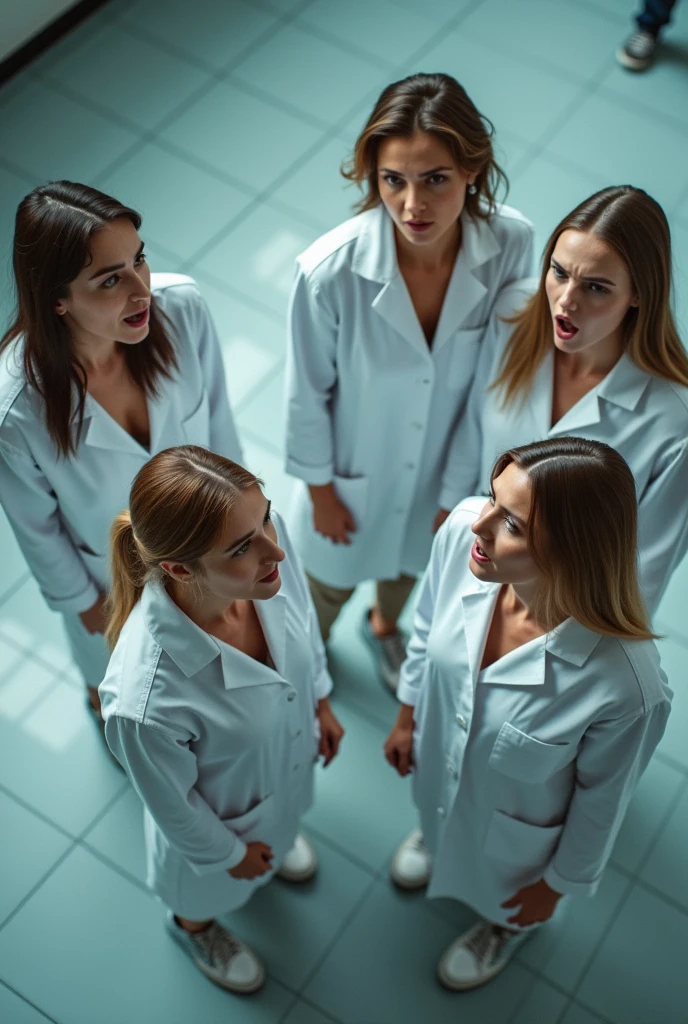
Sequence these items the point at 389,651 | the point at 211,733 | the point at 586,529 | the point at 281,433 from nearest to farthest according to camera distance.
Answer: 1. the point at 586,529
2. the point at 211,733
3. the point at 389,651
4. the point at 281,433

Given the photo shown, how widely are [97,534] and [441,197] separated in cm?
108

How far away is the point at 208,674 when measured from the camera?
1.95 metres

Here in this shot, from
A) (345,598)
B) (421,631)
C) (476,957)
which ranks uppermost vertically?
(421,631)

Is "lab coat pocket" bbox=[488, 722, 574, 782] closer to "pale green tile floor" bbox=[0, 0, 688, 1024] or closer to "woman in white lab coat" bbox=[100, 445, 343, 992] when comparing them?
"woman in white lab coat" bbox=[100, 445, 343, 992]

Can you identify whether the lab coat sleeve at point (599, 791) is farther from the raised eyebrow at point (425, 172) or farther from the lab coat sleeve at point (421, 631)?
the raised eyebrow at point (425, 172)

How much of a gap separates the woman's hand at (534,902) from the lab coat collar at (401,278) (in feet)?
4.00

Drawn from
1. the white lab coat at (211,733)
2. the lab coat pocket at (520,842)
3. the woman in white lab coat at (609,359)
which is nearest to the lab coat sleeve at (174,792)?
the white lab coat at (211,733)

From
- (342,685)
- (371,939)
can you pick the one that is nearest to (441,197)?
(342,685)

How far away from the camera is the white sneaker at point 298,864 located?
110 inches

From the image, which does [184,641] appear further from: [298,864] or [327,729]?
[298,864]

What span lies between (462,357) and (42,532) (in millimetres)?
1042

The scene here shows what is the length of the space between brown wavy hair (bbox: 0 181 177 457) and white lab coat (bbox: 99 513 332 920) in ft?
→ 1.67

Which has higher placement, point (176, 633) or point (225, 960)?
point (176, 633)

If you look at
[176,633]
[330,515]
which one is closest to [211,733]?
[176,633]
